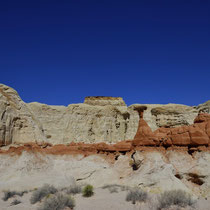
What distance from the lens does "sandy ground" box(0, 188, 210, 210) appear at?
973cm

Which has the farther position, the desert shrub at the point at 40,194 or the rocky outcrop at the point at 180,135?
the rocky outcrop at the point at 180,135

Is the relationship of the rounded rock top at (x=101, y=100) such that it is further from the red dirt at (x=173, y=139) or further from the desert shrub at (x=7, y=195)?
the desert shrub at (x=7, y=195)

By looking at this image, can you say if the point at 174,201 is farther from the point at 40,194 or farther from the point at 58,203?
the point at 40,194

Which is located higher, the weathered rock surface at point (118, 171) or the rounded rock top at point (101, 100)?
the rounded rock top at point (101, 100)

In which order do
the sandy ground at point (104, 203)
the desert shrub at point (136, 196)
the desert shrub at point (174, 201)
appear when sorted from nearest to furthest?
the desert shrub at point (174, 201), the sandy ground at point (104, 203), the desert shrub at point (136, 196)

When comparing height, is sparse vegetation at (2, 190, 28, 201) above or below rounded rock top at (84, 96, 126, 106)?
below

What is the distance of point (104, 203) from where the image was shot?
10.6m

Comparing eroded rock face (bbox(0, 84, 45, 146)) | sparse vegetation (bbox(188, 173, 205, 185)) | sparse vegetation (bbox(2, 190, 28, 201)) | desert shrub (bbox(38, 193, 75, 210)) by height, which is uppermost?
eroded rock face (bbox(0, 84, 45, 146))

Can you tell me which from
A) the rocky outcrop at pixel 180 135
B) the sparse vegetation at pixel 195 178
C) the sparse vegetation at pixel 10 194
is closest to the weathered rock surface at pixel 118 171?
the sparse vegetation at pixel 195 178

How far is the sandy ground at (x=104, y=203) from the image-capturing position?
9734 mm

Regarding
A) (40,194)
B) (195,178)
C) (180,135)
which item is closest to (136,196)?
(195,178)

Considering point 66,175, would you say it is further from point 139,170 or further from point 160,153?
point 160,153

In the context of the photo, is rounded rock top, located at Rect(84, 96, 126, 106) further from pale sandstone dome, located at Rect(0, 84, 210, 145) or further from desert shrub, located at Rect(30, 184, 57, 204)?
desert shrub, located at Rect(30, 184, 57, 204)

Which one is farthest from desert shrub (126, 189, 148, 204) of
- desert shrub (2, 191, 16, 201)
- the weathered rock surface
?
desert shrub (2, 191, 16, 201)
